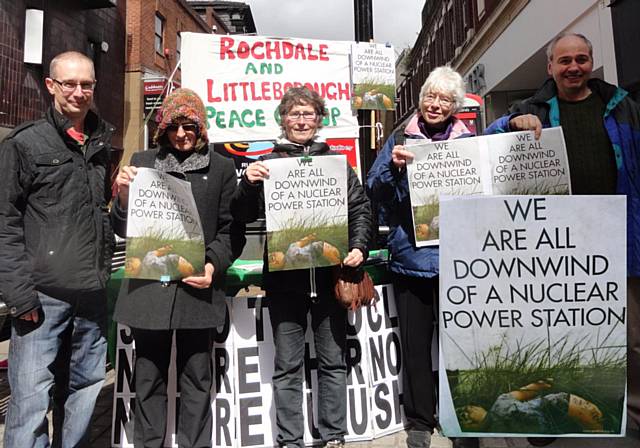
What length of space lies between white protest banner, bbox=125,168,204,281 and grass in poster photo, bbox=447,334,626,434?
4.41ft

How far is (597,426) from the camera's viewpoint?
1.99 m

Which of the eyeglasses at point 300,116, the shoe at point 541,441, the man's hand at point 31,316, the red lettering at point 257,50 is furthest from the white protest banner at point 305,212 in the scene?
the red lettering at point 257,50

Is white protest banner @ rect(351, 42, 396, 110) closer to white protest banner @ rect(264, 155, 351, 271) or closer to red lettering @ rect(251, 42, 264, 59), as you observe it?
red lettering @ rect(251, 42, 264, 59)

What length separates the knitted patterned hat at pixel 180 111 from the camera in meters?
2.02

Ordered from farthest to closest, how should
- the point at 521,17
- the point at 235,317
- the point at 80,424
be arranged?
the point at 521,17 < the point at 235,317 < the point at 80,424

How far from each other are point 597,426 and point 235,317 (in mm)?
1887

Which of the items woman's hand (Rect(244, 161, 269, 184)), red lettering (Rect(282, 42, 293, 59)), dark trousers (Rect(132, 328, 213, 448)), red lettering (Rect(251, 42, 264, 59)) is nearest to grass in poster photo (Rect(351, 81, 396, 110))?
red lettering (Rect(282, 42, 293, 59))

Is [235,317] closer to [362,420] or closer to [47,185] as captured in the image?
[362,420]

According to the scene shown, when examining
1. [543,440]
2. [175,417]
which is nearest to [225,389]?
[175,417]

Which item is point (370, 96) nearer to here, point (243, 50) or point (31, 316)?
point (243, 50)

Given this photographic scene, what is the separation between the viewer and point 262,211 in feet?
7.77

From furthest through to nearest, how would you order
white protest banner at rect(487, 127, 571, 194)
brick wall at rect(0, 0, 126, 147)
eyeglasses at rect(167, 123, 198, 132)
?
brick wall at rect(0, 0, 126, 147), white protest banner at rect(487, 127, 571, 194), eyeglasses at rect(167, 123, 198, 132)

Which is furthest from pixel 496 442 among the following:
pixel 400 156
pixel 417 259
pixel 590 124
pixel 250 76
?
pixel 250 76

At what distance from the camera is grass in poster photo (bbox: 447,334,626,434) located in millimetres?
1957
